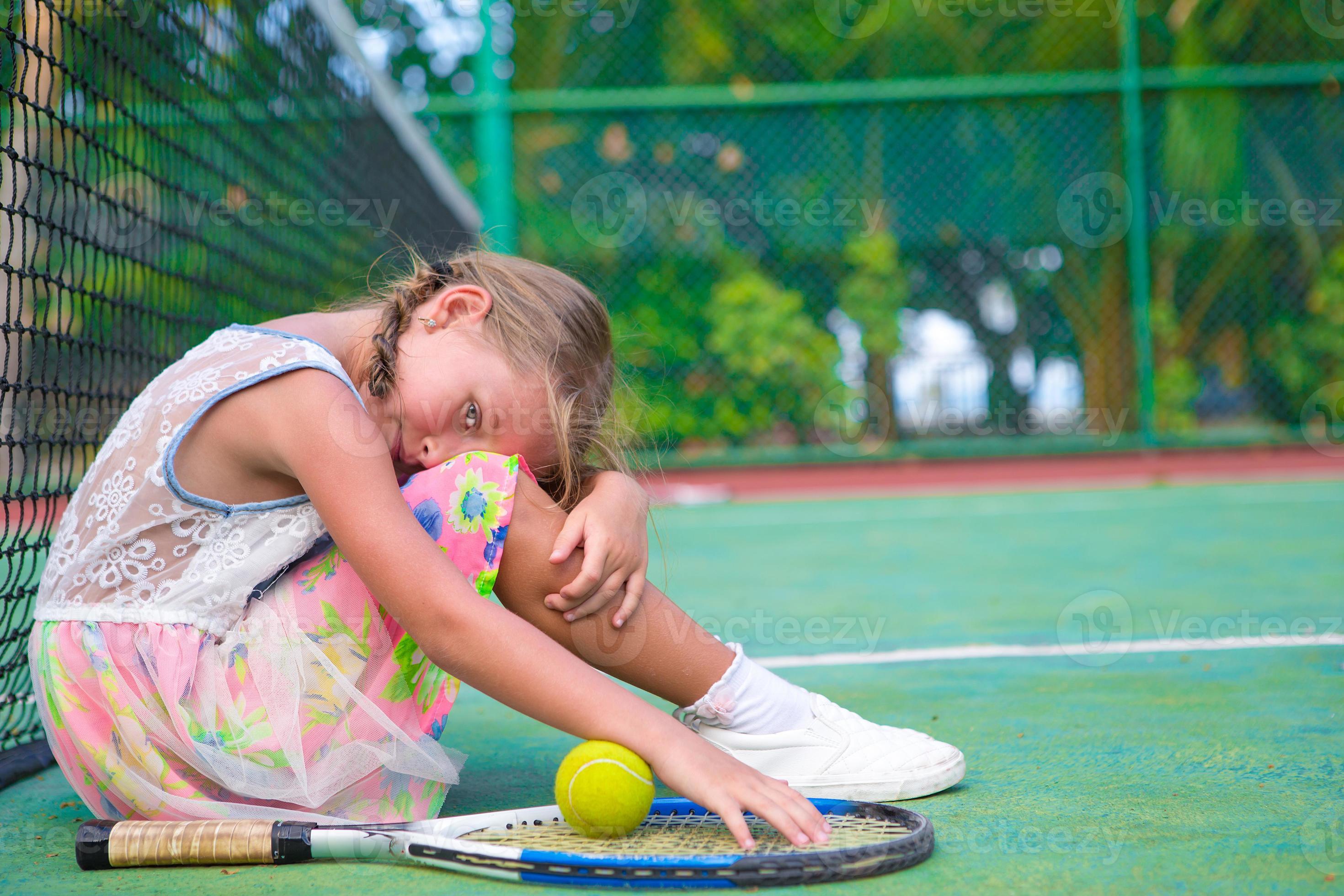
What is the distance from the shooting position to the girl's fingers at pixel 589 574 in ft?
4.28

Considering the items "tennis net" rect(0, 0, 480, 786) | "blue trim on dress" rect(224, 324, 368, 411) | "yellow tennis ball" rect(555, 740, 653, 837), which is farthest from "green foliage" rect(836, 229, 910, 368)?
"yellow tennis ball" rect(555, 740, 653, 837)

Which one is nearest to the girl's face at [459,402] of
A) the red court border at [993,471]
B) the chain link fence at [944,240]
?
the red court border at [993,471]

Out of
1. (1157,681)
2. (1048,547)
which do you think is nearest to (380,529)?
(1157,681)

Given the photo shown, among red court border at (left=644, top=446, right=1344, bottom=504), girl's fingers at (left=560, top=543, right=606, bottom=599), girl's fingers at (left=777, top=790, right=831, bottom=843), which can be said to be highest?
girl's fingers at (left=560, top=543, right=606, bottom=599)

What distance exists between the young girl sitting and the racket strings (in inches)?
2.7

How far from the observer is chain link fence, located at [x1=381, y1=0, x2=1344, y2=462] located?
6695mm

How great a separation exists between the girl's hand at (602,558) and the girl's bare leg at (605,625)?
0.04ft

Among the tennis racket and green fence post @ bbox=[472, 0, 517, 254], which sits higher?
green fence post @ bbox=[472, 0, 517, 254]

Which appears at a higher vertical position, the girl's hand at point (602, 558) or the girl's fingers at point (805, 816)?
the girl's hand at point (602, 558)

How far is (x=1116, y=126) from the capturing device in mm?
6793

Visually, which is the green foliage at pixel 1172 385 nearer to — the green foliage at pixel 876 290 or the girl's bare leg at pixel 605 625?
the green foliage at pixel 876 290

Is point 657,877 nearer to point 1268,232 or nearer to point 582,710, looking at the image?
point 582,710

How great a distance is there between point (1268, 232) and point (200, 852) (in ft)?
23.5

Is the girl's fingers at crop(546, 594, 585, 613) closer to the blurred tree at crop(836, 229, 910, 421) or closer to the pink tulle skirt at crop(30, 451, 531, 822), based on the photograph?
the pink tulle skirt at crop(30, 451, 531, 822)
